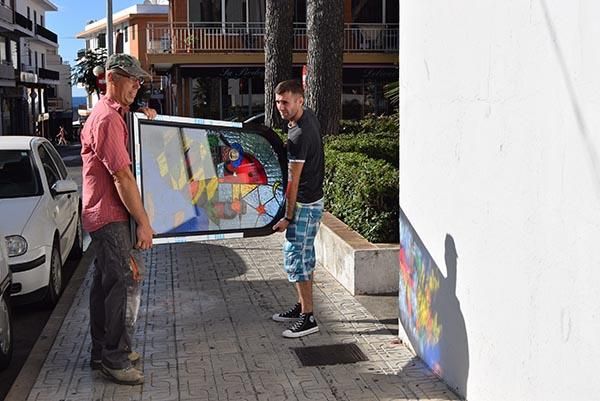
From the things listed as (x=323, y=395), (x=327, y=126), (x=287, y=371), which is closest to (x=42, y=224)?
(x=287, y=371)

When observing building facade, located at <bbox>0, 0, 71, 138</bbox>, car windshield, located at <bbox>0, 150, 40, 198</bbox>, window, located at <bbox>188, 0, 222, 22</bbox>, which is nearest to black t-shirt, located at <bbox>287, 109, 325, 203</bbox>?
car windshield, located at <bbox>0, 150, 40, 198</bbox>

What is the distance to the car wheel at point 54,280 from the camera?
689 cm

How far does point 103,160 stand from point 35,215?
2.77 metres

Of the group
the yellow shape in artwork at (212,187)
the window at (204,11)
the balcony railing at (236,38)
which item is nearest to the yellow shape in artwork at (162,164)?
the yellow shape in artwork at (212,187)

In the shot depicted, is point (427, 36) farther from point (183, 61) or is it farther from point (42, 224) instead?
point (183, 61)

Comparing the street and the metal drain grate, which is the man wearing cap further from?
the metal drain grate

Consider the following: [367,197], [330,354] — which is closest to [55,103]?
[367,197]

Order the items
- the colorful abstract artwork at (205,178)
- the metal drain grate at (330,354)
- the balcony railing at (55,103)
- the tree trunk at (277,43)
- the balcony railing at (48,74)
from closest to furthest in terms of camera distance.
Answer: the colorful abstract artwork at (205,178)
the metal drain grate at (330,354)
the tree trunk at (277,43)
the balcony railing at (48,74)
the balcony railing at (55,103)

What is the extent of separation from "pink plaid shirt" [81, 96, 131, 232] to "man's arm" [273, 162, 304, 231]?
1.24 meters

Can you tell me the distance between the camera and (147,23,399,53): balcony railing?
86.1ft

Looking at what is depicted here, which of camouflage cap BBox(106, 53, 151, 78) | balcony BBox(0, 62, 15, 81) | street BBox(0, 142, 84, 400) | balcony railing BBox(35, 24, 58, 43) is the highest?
balcony railing BBox(35, 24, 58, 43)

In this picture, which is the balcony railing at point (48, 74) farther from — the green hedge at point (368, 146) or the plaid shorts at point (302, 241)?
the plaid shorts at point (302, 241)

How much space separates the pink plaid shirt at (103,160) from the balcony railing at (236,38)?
21928mm

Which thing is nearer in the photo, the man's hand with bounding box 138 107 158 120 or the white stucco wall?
the white stucco wall
